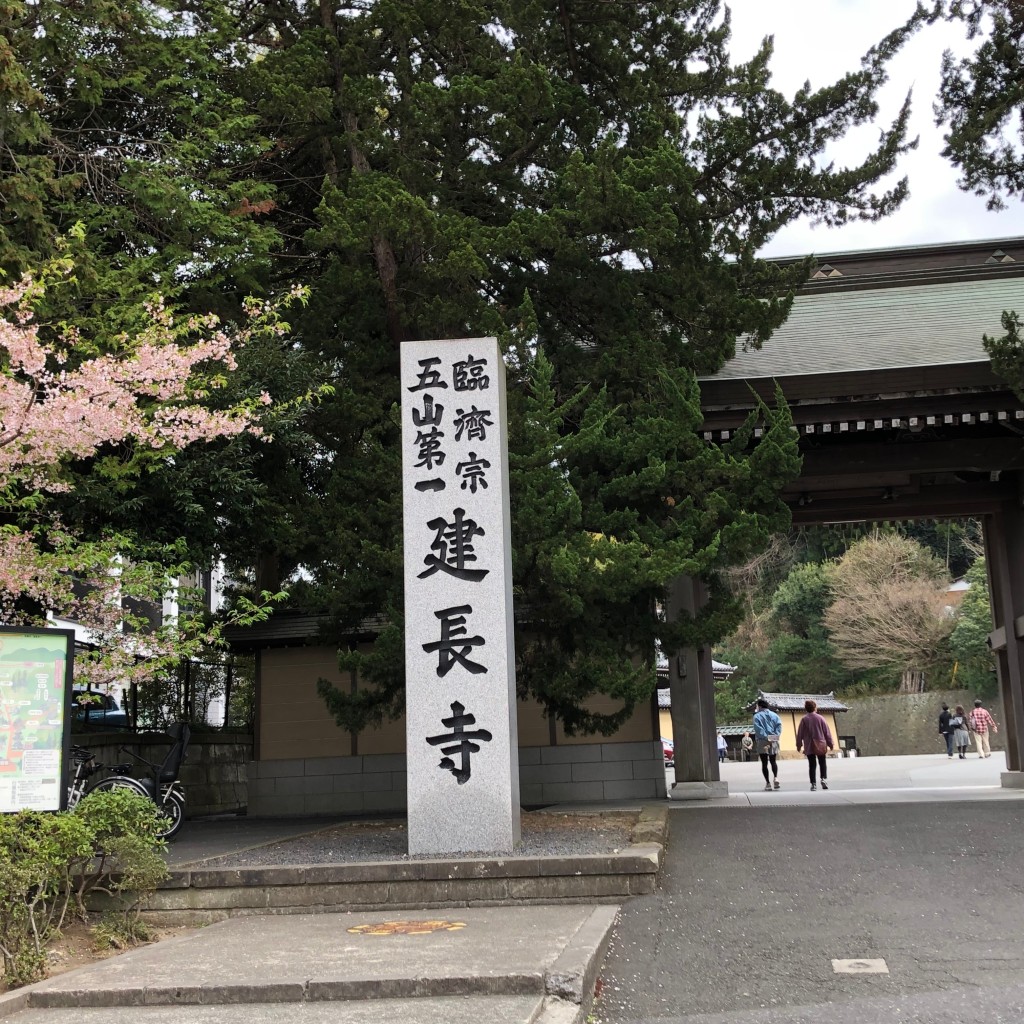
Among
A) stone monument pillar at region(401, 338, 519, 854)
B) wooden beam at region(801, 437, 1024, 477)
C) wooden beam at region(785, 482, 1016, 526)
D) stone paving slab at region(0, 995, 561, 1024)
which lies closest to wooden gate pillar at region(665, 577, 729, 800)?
wooden beam at region(785, 482, 1016, 526)

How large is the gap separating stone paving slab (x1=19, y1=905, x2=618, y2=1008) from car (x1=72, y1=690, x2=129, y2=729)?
7.16 meters

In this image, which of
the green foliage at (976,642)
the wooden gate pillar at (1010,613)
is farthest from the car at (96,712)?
the green foliage at (976,642)

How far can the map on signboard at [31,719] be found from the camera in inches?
230

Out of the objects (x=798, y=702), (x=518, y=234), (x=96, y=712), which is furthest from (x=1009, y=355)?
(x=798, y=702)

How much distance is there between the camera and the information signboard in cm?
586

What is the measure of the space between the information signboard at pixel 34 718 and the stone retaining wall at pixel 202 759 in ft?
20.0

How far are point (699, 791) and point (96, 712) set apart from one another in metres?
8.39

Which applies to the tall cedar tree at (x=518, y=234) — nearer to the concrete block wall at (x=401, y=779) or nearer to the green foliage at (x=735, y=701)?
the concrete block wall at (x=401, y=779)

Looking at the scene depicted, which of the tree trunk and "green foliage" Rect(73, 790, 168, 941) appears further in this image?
the tree trunk

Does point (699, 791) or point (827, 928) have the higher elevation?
point (699, 791)

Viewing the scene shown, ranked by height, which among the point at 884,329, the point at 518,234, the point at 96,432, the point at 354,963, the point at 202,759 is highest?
the point at 884,329

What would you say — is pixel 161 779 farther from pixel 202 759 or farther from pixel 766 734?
pixel 766 734

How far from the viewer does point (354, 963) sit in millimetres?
4828

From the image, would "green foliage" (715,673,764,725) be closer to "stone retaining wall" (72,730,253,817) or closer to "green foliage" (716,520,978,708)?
"green foliage" (716,520,978,708)
